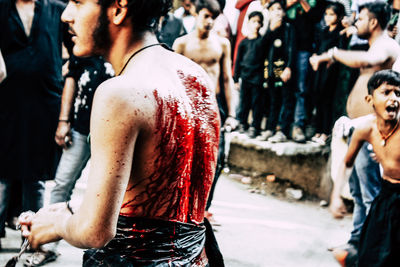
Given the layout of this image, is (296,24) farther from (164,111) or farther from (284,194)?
(164,111)

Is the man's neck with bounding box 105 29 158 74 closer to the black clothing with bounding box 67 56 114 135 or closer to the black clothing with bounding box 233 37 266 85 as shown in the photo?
the black clothing with bounding box 67 56 114 135

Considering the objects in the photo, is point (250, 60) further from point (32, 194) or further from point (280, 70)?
point (32, 194)

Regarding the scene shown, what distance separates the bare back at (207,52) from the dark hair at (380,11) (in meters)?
1.48

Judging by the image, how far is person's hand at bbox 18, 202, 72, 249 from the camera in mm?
1238

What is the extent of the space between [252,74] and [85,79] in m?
3.94

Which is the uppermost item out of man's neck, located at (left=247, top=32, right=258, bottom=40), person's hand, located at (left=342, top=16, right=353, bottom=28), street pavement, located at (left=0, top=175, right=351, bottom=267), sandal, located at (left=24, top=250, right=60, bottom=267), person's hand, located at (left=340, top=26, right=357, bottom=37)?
person's hand, located at (left=342, top=16, right=353, bottom=28)

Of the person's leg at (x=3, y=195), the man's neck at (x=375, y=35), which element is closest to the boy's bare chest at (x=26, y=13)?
the person's leg at (x=3, y=195)

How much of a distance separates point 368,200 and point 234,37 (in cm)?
470

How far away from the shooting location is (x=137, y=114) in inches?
44.1

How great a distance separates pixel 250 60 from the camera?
6965 mm

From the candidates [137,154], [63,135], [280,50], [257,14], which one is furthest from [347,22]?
[137,154]

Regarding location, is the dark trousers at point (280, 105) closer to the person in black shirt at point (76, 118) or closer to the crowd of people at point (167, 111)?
the crowd of people at point (167, 111)

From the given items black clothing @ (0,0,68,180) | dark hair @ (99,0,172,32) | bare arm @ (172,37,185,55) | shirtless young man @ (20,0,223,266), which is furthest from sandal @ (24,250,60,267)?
dark hair @ (99,0,172,32)

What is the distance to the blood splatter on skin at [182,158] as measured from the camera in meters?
1.23
